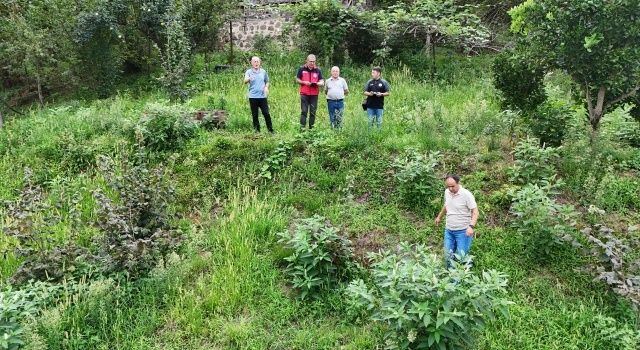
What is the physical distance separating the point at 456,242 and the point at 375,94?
3.84m

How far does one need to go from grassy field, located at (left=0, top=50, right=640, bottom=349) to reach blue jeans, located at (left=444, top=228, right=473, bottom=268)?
0.38 meters

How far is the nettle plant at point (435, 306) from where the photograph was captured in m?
4.42

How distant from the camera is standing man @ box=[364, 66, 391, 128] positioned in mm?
9305

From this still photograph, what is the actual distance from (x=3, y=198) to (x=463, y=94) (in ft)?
31.4

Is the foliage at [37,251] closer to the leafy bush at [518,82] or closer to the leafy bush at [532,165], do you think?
the leafy bush at [532,165]

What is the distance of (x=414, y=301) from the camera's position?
4543mm

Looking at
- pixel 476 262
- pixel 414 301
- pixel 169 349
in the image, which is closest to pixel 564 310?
pixel 476 262

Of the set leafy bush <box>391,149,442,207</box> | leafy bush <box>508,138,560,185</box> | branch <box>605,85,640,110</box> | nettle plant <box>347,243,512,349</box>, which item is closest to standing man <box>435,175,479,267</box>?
leafy bush <box>391,149,442,207</box>

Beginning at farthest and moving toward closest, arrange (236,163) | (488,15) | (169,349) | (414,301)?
1. (488,15)
2. (236,163)
3. (169,349)
4. (414,301)

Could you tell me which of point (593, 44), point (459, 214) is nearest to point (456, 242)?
point (459, 214)

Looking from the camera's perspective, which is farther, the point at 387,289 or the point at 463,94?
the point at 463,94

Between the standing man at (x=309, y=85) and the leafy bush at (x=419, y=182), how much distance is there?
2.60m

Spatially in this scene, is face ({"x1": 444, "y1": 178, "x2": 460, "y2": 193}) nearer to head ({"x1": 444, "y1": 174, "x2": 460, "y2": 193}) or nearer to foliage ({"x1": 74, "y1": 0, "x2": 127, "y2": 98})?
head ({"x1": 444, "y1": 174, "x2": 460, "y2": 193})

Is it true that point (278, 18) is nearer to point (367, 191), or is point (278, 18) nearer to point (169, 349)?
point (367, 191)
